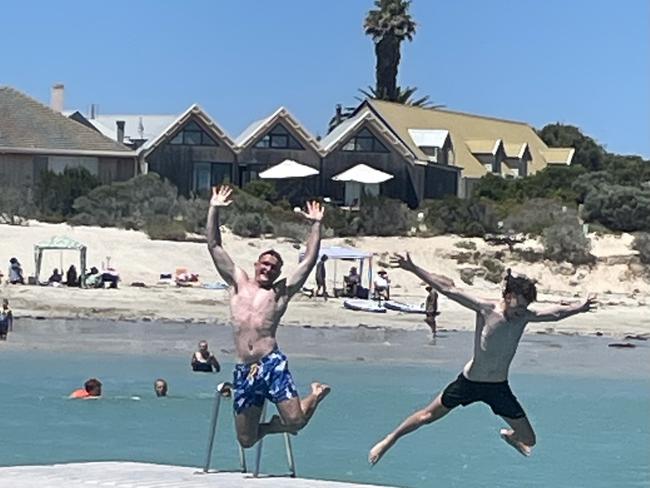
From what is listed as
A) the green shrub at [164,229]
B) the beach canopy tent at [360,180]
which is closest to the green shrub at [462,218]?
the beach canopy tent at [360,180]

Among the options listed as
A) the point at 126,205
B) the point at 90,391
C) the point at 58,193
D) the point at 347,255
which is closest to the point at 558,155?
the point at 126,205

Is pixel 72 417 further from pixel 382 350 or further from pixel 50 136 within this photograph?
pixel 50 136

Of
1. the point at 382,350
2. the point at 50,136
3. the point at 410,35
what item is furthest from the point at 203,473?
the point at 410,35

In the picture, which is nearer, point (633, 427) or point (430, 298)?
point (633, 427)

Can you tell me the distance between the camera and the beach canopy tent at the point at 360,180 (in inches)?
1877

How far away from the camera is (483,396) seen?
9.45 metres

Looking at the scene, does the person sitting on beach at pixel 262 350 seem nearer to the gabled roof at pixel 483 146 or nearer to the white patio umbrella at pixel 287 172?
the white patio umbrella at pixel 287 172

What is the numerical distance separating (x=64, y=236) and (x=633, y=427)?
20135mm

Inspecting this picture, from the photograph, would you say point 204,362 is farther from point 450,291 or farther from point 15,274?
A: point 450,291

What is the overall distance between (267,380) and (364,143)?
1657 inches

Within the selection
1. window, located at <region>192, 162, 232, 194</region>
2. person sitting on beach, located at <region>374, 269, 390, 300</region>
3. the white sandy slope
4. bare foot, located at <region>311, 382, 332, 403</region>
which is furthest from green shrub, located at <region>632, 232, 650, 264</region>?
bare foot, located at <region>311, 382, 332, 403</region>

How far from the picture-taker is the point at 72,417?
19.2m

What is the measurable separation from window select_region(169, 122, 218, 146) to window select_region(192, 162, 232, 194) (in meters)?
0.70

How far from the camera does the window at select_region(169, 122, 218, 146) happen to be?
49850 mm
